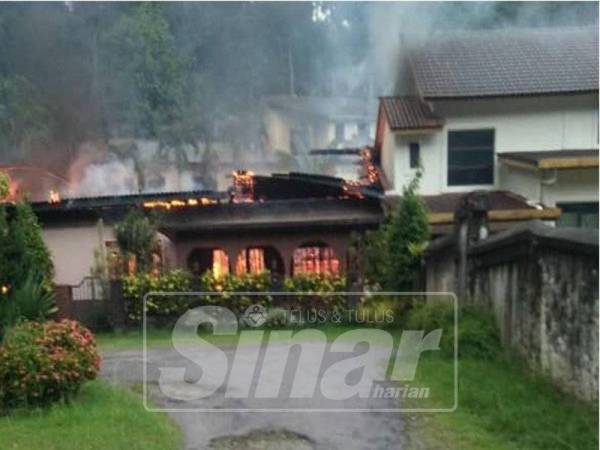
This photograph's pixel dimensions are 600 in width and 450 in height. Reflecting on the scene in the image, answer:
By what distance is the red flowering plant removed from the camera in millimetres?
4809

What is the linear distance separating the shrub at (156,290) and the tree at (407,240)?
3677 mm

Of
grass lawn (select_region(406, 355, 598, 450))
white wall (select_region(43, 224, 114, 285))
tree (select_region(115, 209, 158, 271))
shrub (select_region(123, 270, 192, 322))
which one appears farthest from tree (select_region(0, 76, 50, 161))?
grass lawn (select_region(406, 355, 598, 450))

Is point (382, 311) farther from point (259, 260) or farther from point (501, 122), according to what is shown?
point (501, 122)

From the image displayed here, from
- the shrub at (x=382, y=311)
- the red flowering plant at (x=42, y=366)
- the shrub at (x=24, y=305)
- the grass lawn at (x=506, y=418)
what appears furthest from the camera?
the shrub at (x=382, y=311)

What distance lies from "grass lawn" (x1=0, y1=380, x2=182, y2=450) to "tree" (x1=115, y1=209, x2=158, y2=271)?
5.82 m

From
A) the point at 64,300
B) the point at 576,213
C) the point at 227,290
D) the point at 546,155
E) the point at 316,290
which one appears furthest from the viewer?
the point at 576,213

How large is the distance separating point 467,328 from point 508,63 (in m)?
7.47

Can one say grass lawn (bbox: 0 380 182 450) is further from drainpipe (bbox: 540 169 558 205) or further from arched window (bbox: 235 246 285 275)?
drainpipe (bbox: 540 169 558 205)

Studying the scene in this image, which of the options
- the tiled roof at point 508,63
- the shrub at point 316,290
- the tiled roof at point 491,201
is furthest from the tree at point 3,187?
the tiled roof at point 508,63

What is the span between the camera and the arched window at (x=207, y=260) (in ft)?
38.3

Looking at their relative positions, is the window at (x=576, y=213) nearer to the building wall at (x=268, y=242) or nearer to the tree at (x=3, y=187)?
the building wall at (x=268, y=242)

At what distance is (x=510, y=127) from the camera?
38.8ft

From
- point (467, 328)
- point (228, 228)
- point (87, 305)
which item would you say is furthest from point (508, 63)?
point (87, 305)

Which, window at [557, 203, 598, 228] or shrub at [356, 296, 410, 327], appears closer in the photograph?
shrub at [356, 296, 410, 327]
